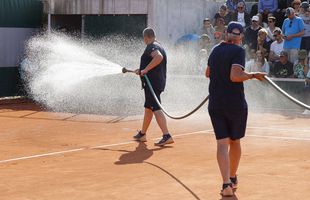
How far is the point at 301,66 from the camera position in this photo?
19.5 metres

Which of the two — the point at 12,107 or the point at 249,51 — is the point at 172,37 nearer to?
the point at 249,51

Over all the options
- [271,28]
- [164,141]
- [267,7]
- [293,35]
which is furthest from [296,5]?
[164,141]

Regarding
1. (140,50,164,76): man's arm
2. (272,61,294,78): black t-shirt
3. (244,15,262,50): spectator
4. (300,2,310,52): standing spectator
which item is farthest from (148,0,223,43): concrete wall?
(140,50,164,76): man's arm

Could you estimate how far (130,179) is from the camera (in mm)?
8953

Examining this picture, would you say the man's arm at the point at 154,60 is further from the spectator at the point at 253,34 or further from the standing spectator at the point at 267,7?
the standing spectator at the point at 267,7

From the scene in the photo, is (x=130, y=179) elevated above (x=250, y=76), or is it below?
below

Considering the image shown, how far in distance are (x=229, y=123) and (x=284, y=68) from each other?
463 inches

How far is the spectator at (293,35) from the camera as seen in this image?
66.4ft

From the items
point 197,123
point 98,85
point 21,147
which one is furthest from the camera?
point 98,85

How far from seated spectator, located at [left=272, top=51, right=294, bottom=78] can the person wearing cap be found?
11597 millimetres

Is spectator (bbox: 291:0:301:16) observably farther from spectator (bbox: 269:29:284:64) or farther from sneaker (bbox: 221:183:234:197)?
sneaker (bbox: 221:183:234:197)

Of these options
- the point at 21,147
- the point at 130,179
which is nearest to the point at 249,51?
the point at 21,147

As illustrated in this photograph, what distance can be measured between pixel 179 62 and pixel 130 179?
13622 millimetres

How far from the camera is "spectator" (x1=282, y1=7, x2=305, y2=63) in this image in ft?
66.4
